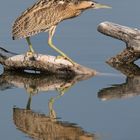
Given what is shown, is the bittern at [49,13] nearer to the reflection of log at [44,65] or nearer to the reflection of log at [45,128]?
the reflection of log at [44,65]

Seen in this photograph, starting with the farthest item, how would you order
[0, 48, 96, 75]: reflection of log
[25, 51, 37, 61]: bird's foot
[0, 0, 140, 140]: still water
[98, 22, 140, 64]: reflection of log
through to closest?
[98, 22, 140, 64]: reflection of log < [25, 51, 37, 61]: bird's foot < [0, 48, 96, 75]: reflection of log < [0, 0, 140, 140]: still water

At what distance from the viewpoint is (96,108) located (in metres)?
9.93

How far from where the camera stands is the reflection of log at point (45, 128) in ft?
29.0

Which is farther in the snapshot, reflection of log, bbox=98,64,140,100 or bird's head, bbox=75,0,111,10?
bird's head, bbox=75,0,111,10

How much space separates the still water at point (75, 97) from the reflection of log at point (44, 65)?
131 mm

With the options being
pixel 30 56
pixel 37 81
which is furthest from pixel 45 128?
pixel 30 56

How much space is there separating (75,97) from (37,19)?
2.03 metres

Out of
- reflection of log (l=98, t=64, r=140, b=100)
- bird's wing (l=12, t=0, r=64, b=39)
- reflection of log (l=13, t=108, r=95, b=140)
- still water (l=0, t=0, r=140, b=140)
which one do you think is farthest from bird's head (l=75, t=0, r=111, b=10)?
reflection of log (l=13, t=108, r=95, b=140)

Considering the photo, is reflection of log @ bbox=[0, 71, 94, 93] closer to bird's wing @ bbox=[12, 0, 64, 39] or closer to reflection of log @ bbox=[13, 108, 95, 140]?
bird's wing @ bbox=[12, 0, 64, 39]

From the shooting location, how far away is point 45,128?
913cm

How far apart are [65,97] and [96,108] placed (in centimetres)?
66

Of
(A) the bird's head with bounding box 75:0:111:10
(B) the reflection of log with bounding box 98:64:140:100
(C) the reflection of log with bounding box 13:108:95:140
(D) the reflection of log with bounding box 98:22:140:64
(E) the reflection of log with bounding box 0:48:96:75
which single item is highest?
(A) the bird's head with bounding box 75:0:111:10

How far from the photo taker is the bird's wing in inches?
468

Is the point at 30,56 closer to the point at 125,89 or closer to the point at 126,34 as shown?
the point at 126,34
